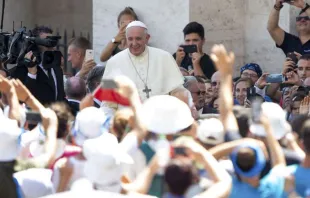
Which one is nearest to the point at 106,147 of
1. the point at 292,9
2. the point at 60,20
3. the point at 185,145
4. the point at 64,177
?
the point at 185,145

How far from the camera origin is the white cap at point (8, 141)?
7.08m

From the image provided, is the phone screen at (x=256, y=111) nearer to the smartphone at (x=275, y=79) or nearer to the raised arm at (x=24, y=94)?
the raised arm at (x=24, y=94)

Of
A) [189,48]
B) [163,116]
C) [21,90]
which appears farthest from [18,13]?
[163,116]

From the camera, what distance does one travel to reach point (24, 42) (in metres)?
10.6

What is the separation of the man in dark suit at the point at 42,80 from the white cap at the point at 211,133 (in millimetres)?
3898

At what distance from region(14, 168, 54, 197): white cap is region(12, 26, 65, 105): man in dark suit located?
3.54m

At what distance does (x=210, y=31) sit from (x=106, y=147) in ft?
22.8

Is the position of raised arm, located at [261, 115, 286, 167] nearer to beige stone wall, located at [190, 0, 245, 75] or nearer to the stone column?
the stone column

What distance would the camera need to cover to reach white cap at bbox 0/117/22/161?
23.2ft

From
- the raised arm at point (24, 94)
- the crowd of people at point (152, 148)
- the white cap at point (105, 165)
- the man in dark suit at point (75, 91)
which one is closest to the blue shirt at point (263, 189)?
the crowd of people at point (152, 148)

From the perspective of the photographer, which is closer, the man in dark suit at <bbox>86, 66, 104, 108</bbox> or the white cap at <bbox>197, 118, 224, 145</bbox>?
the white cap at <bbox>197, 118, 224, 145</bbox>

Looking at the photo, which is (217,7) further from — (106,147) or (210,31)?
(106,147)

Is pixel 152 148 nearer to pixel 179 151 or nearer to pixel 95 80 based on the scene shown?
pixel 179 151

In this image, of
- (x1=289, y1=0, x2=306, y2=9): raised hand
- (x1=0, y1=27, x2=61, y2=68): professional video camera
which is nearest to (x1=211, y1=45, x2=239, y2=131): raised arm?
(x1=0, y1=27, x2=61, y2=68): professional video camera
